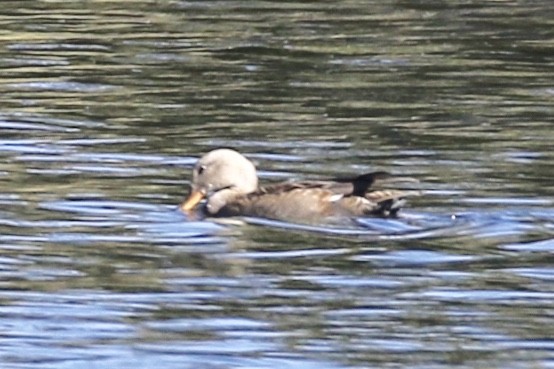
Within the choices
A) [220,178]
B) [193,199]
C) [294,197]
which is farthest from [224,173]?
[294,197]

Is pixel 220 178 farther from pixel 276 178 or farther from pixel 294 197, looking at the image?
pixel 294 197

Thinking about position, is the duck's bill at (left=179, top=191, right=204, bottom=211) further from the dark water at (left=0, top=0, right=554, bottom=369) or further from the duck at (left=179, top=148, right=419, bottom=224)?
the dark water at (left=0, top=0, right=554, bottom=369)

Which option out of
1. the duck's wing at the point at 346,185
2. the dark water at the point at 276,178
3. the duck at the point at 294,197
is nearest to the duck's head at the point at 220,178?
the duck at the point at 294,197

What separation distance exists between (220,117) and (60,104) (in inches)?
55.8

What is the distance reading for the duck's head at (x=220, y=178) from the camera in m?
13.3

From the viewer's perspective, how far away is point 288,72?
18.8 metres

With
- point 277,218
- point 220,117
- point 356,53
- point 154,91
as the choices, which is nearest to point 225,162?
point 277,218

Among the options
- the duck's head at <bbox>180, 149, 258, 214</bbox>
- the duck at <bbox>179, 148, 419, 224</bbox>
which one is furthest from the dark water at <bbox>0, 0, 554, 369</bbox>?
the duck's head at <bbox>180, 149, 258, 214</bbox>

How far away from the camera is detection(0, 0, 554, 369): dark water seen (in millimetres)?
9992

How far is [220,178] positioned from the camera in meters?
13.4

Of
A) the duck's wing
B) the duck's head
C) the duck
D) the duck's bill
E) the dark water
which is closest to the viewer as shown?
the dark water

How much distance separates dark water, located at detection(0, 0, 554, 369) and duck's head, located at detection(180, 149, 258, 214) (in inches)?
9.4

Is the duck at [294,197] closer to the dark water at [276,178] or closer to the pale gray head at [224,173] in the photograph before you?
the pale gray head at [224,173]

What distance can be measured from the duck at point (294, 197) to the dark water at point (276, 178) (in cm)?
12
